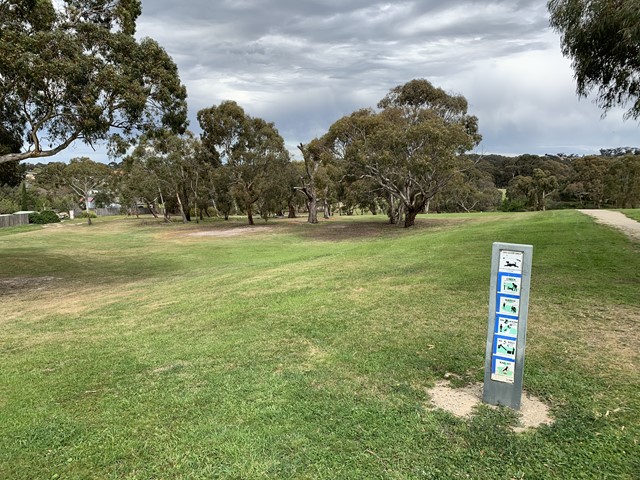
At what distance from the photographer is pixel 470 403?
3578 millimetres

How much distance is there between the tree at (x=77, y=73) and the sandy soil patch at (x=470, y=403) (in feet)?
36.9

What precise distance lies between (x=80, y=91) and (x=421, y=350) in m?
11.2

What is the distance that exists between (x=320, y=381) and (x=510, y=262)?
2067mm

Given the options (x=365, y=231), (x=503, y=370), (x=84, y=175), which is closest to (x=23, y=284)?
(x=503, y=370)

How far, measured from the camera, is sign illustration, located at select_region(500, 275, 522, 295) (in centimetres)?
331

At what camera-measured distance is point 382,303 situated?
6.86 metres

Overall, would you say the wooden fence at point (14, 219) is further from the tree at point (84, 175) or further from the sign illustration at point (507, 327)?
the sign illustration at point (507, 327)

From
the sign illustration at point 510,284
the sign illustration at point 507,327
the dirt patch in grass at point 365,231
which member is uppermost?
the sign illustration at point 510,284

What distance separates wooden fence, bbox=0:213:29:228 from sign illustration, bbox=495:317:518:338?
165 ft

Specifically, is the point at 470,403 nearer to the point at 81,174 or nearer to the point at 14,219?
the point at 14,219

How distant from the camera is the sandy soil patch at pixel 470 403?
3.25 meters

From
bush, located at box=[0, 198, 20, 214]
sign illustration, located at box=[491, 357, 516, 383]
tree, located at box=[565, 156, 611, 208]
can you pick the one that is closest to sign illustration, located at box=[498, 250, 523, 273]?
sign illustration, located at box=[491, 357, 516, 383]

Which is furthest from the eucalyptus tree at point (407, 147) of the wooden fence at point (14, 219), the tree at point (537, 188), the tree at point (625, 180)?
the wooden fence at point (14, 219)

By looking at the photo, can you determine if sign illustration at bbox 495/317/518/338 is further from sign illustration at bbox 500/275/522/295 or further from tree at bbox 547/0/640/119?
tree at bbox 547/0/640/119
